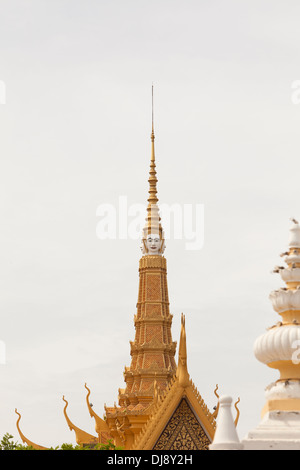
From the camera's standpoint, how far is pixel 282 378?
2369cm

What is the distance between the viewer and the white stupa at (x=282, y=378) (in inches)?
870

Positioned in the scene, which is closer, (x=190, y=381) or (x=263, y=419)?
(x=263, y=419)

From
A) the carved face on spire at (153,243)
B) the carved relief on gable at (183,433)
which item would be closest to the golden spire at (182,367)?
the carved relief on gable at (183,433)

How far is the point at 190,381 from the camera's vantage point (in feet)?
173

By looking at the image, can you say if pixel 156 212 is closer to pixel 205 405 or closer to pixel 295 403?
pixel 205 405

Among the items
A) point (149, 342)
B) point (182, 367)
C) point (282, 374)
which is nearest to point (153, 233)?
point (149, 342)

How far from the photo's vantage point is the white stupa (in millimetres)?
22109

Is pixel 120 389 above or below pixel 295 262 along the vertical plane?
above

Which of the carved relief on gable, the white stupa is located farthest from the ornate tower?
the white stupa

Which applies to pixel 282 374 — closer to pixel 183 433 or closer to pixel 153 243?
pixel 183 433

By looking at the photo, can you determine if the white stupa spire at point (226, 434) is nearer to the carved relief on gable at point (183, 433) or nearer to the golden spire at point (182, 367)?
the golden spire at point (182, 367)
